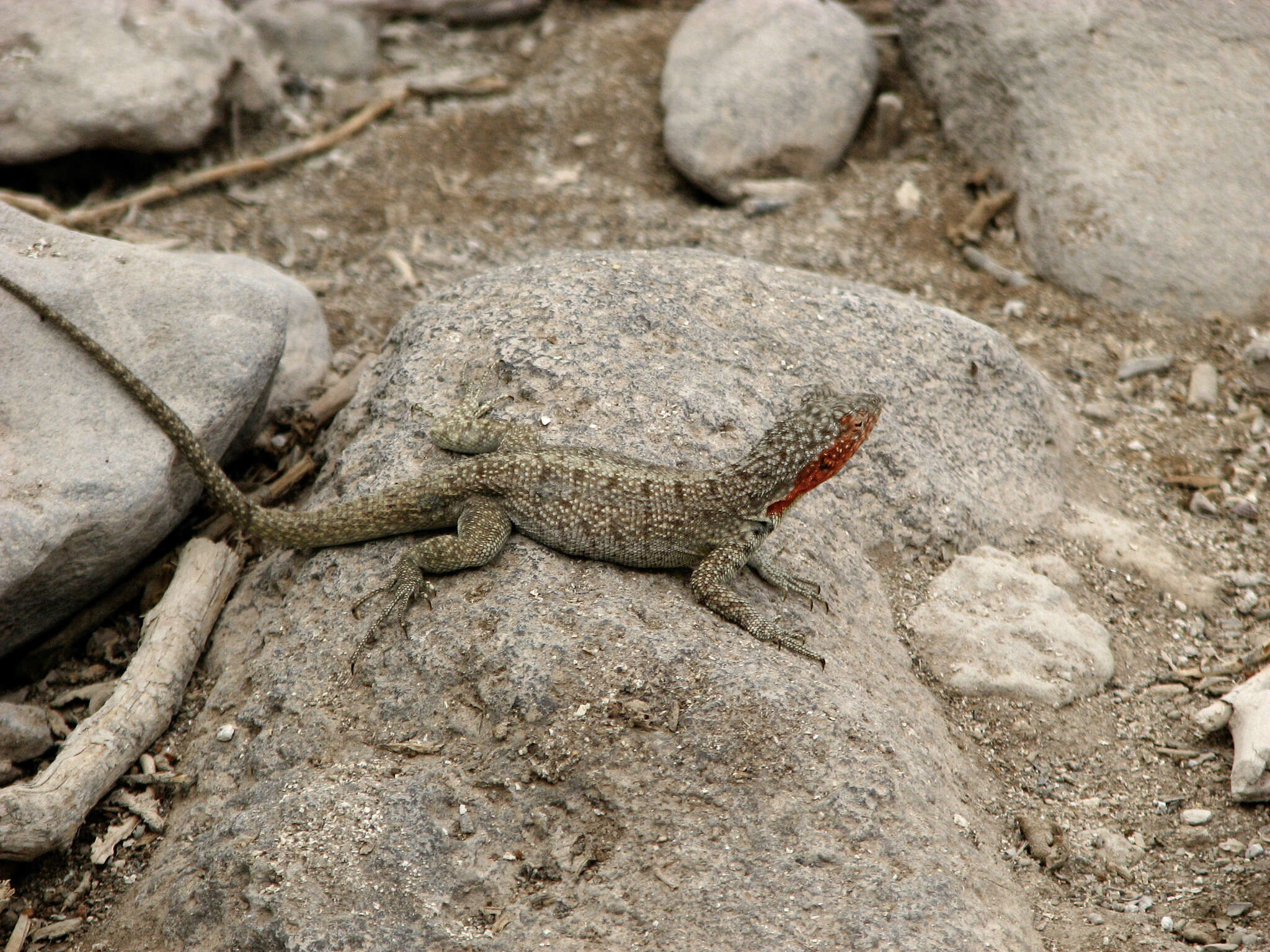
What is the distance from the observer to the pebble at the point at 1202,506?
22.4ft

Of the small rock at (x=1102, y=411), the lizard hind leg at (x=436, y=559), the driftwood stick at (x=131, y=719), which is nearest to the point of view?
the driftwood stick at (x=131, y=719)

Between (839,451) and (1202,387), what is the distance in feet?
14.3

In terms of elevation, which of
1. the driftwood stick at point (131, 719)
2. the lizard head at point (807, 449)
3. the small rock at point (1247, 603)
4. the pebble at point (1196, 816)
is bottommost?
the small rock at point (1247, 603)

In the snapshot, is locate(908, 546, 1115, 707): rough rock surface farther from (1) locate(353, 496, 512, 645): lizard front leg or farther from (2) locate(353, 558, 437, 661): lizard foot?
(2) locate(353, 558, 437, 661): lizard foot

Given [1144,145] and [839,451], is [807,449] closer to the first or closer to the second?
[839,451]

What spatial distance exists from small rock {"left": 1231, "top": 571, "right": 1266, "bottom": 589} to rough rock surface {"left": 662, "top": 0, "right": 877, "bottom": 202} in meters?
5.06

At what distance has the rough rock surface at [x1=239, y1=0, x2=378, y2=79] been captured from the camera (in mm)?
10500

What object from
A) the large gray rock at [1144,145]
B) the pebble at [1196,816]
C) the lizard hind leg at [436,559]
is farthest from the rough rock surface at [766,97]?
the pebble at [1196,816]

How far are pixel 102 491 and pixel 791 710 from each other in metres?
3.34

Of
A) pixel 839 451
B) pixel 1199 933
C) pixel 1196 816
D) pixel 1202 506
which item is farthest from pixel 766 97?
pixel 1199 933

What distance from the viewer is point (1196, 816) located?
4.90 meters

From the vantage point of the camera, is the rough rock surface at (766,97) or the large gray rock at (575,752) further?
the rough rock surface at (766,97)

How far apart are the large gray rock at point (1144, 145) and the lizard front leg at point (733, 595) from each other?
201 inches

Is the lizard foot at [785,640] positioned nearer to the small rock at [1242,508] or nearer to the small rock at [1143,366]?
the small rock at [1242,508]
